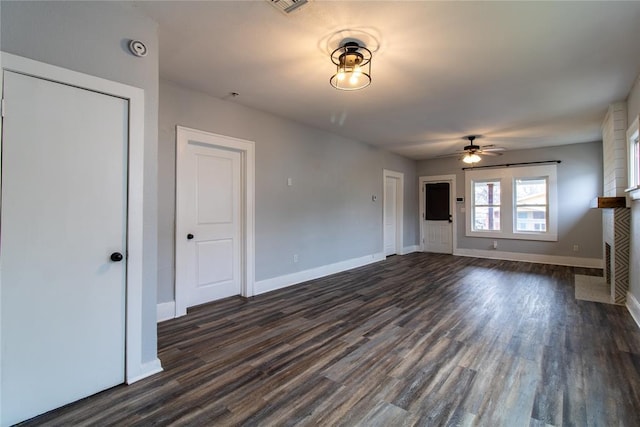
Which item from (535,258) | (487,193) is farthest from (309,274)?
(535,258)

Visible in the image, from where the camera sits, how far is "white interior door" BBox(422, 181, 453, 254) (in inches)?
315

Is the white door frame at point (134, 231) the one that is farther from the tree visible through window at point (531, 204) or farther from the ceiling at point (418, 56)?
the tree visible through window at point (531, 204)

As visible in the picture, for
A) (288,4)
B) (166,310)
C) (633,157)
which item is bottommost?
(166,310)

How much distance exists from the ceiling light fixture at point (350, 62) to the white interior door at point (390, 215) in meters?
4.55

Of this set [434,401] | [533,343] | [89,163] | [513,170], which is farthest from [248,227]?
[513,170]

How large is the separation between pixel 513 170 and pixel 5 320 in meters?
8.35

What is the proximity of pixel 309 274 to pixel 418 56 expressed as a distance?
139 inches

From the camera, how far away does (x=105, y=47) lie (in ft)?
6.60

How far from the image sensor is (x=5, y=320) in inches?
65.1

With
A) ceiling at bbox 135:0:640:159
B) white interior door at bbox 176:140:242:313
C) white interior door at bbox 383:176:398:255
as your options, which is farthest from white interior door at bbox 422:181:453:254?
white interior door at bbox 176:140:242:313

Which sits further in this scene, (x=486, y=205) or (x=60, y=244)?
(x=486, y=205)

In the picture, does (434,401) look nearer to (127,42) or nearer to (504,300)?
(504,300)

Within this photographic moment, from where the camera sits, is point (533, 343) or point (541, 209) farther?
point (541, 209)

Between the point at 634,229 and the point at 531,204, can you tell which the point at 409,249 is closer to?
the point at 531,204
